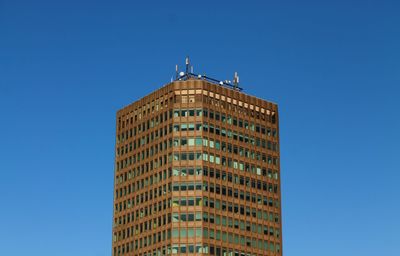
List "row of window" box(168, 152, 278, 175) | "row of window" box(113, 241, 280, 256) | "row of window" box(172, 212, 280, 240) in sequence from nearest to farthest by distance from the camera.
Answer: "row of window" box(113, 241, 280, 256), "row of window" box(172, 212, 280, 240), "row of window" box(168, 152, 278, 175)

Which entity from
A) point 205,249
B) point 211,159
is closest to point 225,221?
point 205,249

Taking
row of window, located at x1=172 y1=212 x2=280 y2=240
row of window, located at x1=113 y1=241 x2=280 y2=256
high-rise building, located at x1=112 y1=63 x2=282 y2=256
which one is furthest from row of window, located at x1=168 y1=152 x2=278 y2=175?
row of window, located at x1=113 y1=241 x2=280 y2=256

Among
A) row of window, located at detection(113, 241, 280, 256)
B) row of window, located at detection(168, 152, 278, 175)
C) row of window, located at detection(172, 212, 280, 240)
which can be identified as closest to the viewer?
row of window, located at detection(113, 241, 280, 256)

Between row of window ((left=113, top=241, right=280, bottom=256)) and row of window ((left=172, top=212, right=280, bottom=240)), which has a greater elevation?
row of window ((left=172, top=212, right=280, bottom=240))

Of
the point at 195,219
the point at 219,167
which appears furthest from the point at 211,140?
the point at 195,219

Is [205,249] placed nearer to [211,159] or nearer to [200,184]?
[200,184]

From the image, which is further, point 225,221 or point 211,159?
point 211,159

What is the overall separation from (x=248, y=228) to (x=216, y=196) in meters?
11.7

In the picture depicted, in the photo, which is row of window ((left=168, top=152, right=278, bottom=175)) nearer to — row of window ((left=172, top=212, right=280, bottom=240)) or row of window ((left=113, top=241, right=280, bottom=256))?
row of window ((left=172, top=212, right=280, bottom=240))

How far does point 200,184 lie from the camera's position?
187 meters

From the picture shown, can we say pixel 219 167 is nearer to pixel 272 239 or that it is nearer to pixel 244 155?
pixel 244 155

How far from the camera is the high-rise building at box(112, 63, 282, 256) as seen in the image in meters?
186

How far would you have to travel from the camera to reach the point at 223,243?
18688cm

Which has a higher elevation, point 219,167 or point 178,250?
point 219,167
